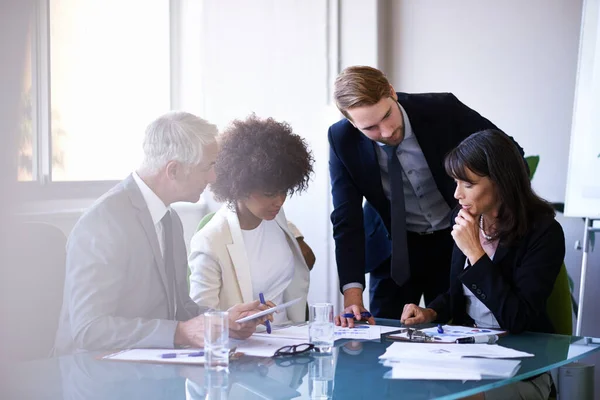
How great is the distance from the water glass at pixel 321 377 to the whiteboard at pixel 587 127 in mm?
1800

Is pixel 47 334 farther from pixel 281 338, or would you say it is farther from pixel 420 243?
pixel 420 243

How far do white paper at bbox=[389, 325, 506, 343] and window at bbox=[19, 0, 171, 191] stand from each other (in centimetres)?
206

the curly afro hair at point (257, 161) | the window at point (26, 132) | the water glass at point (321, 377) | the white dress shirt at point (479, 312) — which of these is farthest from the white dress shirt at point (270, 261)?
the window at point (26, 132)

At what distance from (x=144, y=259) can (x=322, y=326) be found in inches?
19.5

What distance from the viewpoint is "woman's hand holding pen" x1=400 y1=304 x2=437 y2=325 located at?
2041 millimetres

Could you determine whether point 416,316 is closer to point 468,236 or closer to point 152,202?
point 468,236

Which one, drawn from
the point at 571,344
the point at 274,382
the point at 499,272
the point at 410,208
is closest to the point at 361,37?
the point at 410,208

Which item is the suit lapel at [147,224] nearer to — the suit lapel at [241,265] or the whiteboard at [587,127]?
the suit lapel at [241,265]

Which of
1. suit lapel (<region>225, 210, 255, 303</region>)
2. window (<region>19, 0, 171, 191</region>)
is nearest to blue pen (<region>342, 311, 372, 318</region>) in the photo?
suit lapel (<region>225, 210, 255, 303</region>)

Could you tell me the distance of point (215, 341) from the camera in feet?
4.64

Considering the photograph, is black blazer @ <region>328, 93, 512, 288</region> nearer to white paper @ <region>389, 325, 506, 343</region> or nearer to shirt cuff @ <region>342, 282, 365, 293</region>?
shirt cuff @ <region>342, 282, 365, 293</region>

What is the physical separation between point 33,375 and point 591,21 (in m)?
2.61

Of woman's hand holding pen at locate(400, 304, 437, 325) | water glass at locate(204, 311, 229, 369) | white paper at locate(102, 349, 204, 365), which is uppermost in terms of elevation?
water glass at locate(204, 311, 229, 369)

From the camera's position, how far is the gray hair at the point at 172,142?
6.28 ft
